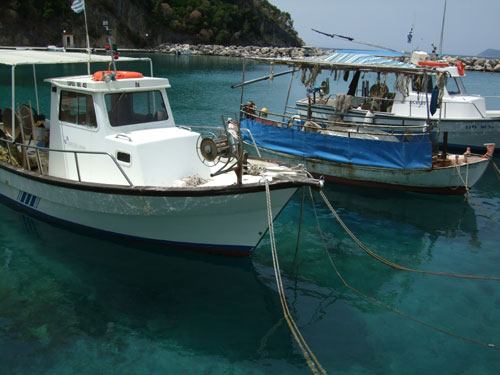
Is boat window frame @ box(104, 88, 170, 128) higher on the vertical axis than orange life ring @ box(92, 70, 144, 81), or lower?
lower

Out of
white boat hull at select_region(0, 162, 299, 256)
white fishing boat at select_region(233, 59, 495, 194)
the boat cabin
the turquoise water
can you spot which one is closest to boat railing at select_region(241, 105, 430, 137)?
white fishing boat at select_region(233, 59, 495, 194)

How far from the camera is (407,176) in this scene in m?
13.8

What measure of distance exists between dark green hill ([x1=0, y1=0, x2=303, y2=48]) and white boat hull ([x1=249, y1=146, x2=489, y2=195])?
73319mm

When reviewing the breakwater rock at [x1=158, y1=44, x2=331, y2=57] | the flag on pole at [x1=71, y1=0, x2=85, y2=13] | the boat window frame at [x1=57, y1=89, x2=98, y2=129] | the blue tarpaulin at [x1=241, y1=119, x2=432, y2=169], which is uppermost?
the breakwater rock at [x1=158, y1=44, x2=331, y2=57]

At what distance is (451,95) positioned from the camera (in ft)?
63.8

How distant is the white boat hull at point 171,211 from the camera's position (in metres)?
7.91

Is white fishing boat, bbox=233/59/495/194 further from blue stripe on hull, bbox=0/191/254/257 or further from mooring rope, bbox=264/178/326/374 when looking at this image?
mooring rope, bbox=264/178/326/374

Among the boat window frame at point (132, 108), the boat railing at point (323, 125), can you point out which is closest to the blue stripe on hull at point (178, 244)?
the boat window frame at point (132, 108)

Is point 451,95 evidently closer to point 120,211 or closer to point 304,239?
point 304,239

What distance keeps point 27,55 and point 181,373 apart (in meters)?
8.49

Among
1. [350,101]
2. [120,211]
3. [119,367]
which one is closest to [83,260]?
[120,211]

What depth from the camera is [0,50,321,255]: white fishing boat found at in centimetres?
805

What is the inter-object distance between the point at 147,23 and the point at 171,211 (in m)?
92.5

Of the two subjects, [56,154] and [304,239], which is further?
[304,239]
